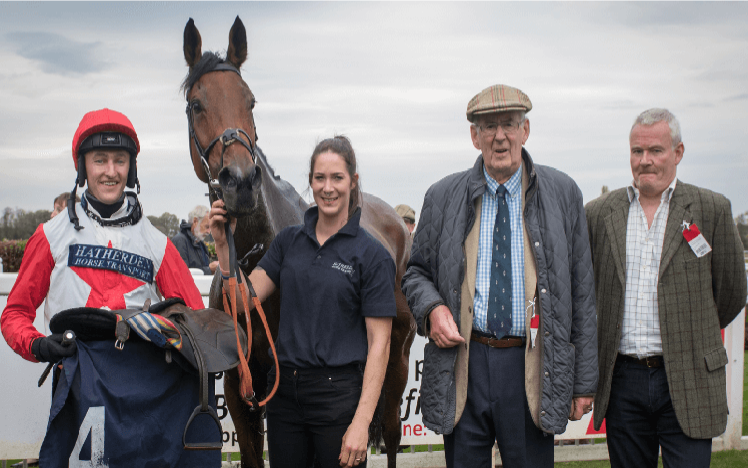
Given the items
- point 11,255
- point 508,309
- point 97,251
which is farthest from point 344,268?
point 11,255

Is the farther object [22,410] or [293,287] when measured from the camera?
[22,410]

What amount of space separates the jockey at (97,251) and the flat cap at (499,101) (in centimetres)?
135

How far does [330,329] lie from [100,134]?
3.64 ft

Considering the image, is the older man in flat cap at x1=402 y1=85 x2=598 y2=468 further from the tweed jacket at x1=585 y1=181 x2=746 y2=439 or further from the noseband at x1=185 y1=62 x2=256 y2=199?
the noseband at x1=185 y1=62 x2=256 y2=199

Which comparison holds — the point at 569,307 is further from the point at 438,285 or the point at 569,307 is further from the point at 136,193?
the point at 136,193

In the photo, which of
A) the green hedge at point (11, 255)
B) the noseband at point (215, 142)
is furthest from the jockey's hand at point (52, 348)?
the green hedge at point (11, 255)

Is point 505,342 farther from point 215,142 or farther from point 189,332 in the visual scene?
point 215,142

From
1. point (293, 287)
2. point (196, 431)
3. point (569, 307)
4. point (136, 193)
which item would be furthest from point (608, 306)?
point (136, 193)

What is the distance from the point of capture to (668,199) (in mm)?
2730

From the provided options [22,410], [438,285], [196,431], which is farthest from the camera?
[22,410]

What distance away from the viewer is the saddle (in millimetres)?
2012

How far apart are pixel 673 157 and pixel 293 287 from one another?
5.74ft

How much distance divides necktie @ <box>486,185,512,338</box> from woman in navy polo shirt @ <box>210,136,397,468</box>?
0.41m

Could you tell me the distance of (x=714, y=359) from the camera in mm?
2584
